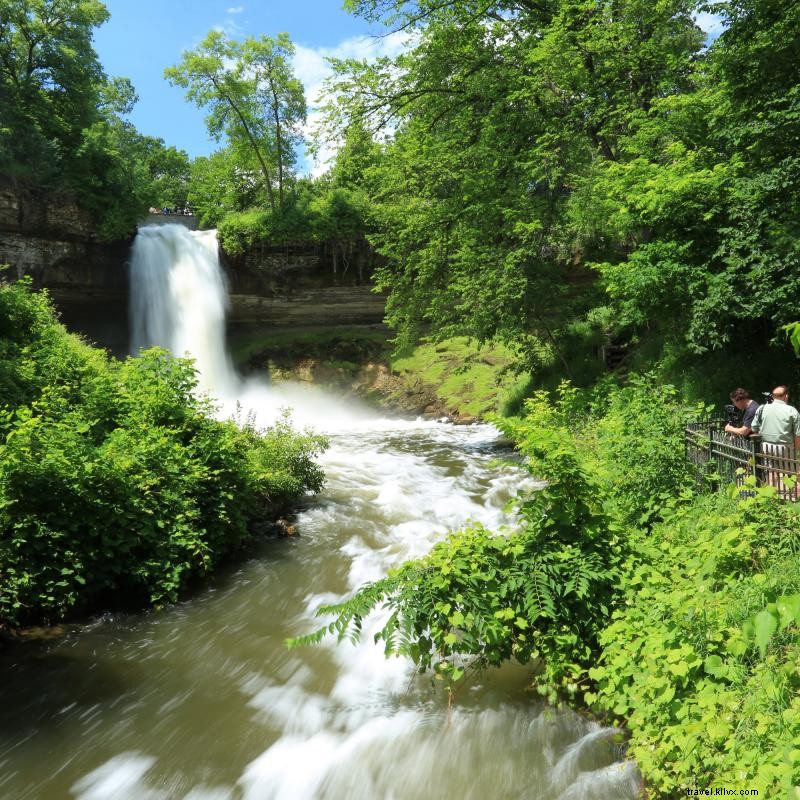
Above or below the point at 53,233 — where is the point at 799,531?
below

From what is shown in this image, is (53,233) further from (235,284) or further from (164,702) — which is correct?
(164,702)

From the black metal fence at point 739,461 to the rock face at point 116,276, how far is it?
937 inches

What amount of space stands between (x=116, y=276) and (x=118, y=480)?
78.8 feet

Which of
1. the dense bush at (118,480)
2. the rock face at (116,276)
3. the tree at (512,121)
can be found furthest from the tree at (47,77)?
the dense bush at (118,480)

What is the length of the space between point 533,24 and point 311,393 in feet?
58.3

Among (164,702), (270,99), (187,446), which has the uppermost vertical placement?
(270,99)

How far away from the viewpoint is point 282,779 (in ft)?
14.5

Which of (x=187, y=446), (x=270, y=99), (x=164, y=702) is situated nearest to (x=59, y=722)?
(x=164, y=702)

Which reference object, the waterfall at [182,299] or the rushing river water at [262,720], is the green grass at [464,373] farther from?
the rushing river water at [262,720]

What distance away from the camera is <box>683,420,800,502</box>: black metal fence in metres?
5.65

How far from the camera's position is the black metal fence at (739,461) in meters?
5.65

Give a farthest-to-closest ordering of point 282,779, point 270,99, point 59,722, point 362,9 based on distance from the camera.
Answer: point 270,99
point 362,9
point 59,722
point 282,779

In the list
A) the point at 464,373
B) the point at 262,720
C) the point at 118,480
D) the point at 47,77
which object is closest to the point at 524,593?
the point at 262,720

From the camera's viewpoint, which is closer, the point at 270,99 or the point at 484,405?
the point at 484,405
